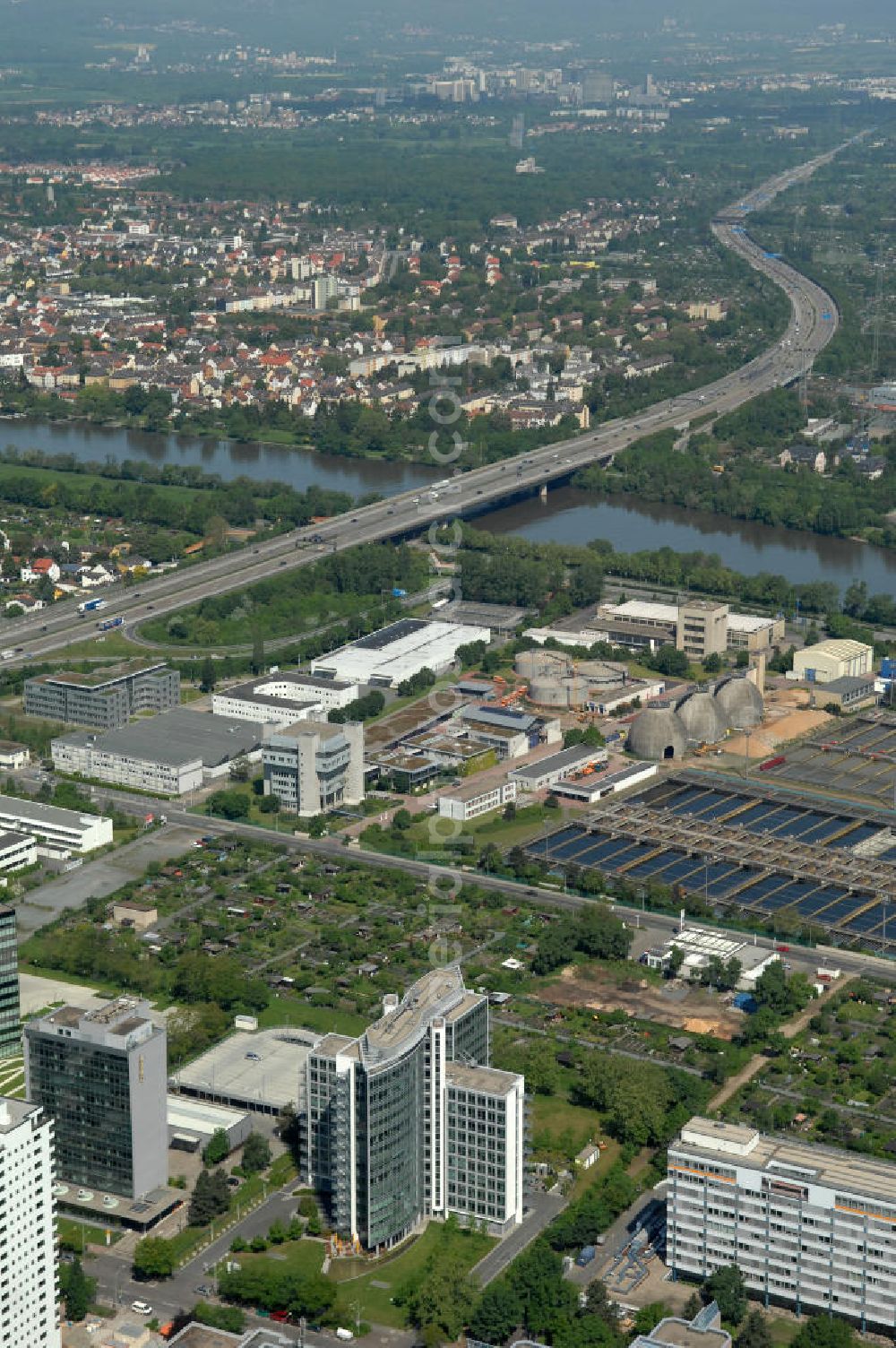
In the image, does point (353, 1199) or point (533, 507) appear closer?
point (353, 1199)

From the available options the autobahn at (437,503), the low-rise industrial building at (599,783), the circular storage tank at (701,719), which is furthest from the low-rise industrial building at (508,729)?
the autobahn at (437,503)

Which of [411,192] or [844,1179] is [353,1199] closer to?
[844,1179]

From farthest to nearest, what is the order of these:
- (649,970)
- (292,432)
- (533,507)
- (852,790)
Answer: (292,432), (533,507), (852,790), (649,970)

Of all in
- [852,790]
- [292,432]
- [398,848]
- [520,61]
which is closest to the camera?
[398,848]

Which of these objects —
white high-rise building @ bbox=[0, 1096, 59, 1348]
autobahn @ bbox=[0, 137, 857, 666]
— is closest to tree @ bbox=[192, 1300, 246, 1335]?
white high-rise building @ bbox=[0, 1096, 59, 1348]

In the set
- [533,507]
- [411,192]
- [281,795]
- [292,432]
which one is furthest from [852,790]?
[411,192]

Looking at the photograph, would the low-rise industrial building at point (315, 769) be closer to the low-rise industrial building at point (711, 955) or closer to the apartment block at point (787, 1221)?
the low-rise industrial building at point (711, 955)

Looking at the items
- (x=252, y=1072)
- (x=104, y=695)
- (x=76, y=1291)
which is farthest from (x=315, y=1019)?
(x=104, y=695)
